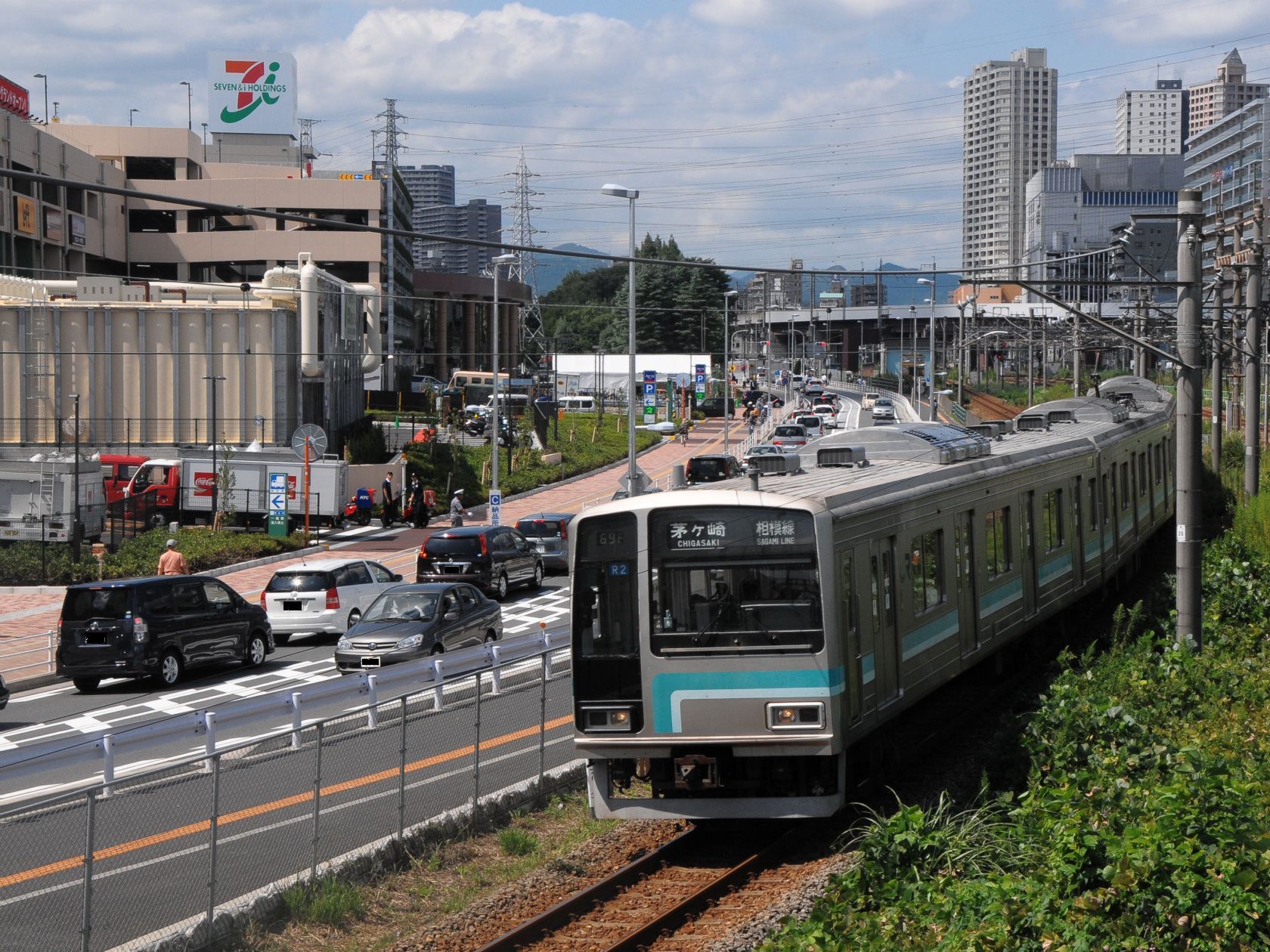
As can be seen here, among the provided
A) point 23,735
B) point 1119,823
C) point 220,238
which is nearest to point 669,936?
point 1119,823

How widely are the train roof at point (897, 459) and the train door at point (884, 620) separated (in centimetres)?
50

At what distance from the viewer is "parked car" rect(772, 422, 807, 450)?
6305 centimetres

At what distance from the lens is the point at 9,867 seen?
28.1 feet

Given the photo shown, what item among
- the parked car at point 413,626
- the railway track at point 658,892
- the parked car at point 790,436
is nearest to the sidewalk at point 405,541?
the parked car at point 790,436

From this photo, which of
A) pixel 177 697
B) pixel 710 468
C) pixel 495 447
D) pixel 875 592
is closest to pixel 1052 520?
pixel 875 592

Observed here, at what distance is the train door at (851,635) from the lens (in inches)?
467

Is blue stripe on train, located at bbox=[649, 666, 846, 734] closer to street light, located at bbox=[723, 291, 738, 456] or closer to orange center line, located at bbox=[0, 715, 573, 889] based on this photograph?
orange center line, located at bbox=[0, 715, 573, 889]

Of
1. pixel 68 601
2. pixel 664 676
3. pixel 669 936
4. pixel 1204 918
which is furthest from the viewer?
pixel 68 601

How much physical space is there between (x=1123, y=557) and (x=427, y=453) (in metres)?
34.7

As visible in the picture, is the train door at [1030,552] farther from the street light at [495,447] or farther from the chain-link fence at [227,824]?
the street light at [495,447]

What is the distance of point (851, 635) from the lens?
12016 mm

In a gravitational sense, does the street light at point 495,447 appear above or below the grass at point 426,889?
above

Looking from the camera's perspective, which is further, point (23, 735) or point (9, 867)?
point (23, 735)

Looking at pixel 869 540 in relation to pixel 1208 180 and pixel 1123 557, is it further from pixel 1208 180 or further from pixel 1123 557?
pixel 1208 180
